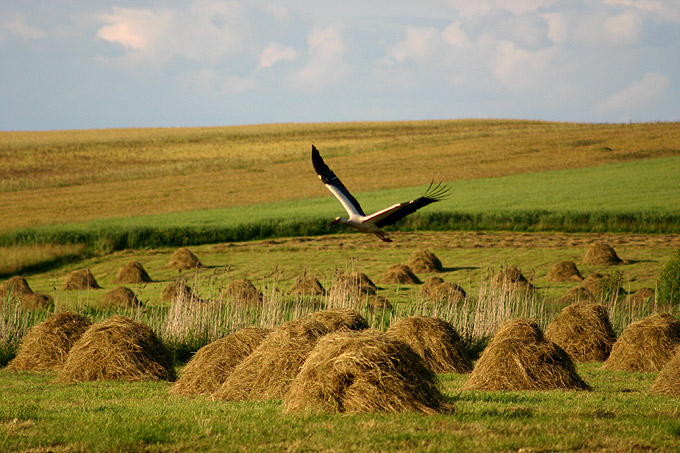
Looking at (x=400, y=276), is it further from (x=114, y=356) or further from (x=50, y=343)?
(x=114, y=356)

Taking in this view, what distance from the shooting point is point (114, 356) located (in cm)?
1342

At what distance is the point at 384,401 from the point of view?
874 cm

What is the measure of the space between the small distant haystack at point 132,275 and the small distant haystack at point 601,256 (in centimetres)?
1661

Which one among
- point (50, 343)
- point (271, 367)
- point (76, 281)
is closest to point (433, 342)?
point (271, 367)

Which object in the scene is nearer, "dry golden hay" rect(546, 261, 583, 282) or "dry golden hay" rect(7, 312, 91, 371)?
"dry golden hay" rect(7, 312, 91, 371)

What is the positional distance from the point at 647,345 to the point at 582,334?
72.4 inches

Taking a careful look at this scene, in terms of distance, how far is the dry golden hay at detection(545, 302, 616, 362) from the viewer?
1606cm

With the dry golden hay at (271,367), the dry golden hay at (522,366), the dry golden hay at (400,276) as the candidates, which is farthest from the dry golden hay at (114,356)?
the dry golden hay at (400,276)

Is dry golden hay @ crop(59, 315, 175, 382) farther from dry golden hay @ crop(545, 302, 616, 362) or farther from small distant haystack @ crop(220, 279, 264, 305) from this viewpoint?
dry golden hay @ crop(545, 302, 616, 362)

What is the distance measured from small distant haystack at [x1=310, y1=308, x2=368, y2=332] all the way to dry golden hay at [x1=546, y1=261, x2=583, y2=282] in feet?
48.7

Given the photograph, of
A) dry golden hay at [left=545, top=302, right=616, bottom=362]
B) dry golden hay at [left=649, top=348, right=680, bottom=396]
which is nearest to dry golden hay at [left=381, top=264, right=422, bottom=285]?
dry golden hay at [left=545, top=302, right=616, bottom=362]

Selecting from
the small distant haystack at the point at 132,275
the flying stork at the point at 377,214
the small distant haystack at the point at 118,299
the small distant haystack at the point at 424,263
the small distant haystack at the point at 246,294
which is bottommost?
the small distant haystack at the point at 132,275

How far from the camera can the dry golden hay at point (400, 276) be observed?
27562 millimetres

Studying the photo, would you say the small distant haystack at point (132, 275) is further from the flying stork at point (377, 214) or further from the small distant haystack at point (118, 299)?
the flying stork at point (377, 214)
